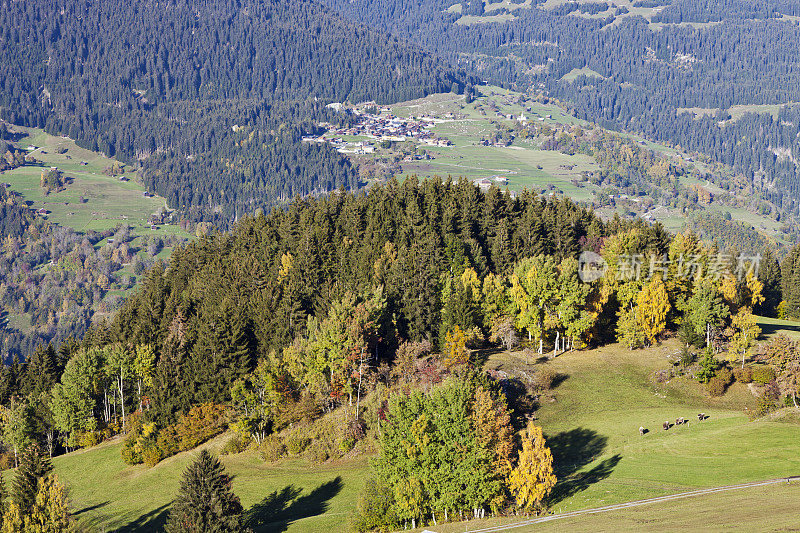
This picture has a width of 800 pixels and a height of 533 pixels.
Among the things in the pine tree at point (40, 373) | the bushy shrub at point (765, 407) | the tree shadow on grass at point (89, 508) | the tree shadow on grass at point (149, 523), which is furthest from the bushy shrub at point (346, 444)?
the pine tree at point (40, 373)

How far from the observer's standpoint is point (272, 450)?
96188 mm

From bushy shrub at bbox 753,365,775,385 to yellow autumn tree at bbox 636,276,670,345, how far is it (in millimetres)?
17121

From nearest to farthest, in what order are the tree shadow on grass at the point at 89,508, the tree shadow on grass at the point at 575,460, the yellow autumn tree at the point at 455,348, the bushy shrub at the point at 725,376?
the tree shadow on grass at the point at 575,460 < the tree shadow on grass at the point at 89,508 < the bushy shrub at the point at 725,376 < the yellow autumn tree at the point at 455,348

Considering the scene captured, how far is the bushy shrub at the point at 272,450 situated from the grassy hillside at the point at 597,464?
102cm

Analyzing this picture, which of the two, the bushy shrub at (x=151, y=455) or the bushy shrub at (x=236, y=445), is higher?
the bushy shrub at (x=236, y=445)

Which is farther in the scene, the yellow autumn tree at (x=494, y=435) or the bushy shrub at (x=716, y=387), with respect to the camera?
the bushy shrub at (x=716, y=387)

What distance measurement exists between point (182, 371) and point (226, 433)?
12.4 metres

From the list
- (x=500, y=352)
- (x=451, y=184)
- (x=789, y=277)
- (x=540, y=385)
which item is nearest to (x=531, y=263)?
(x=500, y=352)

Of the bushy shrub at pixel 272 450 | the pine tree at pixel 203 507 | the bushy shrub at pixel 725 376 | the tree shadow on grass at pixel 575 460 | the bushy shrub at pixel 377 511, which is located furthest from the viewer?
the bushy shrub at pixel 725 376

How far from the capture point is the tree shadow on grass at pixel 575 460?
74312 mm

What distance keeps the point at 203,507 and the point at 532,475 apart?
28567mm

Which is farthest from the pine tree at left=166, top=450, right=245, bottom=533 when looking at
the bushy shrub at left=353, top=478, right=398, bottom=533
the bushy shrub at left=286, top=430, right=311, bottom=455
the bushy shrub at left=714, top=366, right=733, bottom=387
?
the bushy shrub at left=714, top=366, right=733, bottom=387

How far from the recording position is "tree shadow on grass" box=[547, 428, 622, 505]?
74312 mm

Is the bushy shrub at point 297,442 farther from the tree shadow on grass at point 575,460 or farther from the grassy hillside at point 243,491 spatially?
the tree shadow on grass at point 575,460
